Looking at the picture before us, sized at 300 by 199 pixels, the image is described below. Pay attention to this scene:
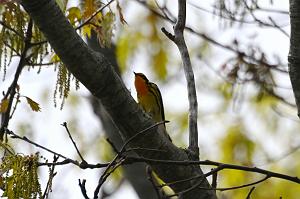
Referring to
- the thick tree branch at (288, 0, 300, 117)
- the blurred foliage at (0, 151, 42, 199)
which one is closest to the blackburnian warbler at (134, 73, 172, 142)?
the thick tree branch at (288, 0, 300, 117)

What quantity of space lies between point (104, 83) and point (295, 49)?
0.93 meters

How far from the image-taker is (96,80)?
10.0 ft

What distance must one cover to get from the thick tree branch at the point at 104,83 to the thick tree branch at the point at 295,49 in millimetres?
633

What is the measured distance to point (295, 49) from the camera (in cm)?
330

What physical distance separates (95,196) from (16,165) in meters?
0.75

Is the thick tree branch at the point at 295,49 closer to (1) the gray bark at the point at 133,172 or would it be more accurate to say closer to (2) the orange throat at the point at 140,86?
(2) the orange throat at the point at 140,86

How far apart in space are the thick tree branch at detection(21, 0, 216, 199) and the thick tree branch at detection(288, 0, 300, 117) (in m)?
0.63

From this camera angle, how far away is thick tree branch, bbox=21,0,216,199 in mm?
2900

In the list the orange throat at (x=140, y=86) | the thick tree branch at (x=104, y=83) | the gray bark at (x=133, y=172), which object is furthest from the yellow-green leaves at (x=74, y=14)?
the gray bark at (x=133, y=172)

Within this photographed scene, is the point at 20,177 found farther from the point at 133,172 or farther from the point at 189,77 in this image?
the point at 133,172

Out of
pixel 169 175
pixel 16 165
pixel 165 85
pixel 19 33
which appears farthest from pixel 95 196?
pixel 165 85

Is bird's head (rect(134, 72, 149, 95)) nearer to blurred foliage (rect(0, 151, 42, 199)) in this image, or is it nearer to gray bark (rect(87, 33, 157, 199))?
gray bark (rect(87, 33, 157, 199))

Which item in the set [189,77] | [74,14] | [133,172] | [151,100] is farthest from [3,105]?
[133,172]

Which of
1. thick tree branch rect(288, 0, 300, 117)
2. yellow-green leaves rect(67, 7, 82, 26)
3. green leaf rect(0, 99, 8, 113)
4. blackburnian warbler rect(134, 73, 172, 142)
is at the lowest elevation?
thick tree branch rect(288, 0, 300, 117)
